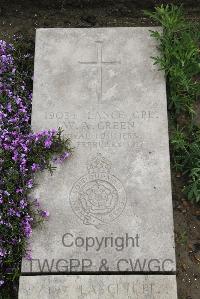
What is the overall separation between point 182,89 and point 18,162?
1.70 metres

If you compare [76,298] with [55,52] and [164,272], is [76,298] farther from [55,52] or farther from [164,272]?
[55,52]

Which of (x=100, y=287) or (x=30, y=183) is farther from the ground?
(x=30, y=183)

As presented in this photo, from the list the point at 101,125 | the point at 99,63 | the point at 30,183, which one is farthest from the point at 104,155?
the point at 99,63

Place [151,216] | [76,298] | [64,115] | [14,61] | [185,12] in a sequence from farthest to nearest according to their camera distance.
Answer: [185,12]
[14,61]
[64,115]
[151,216]
[76,298]

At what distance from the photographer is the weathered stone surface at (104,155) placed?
424cm

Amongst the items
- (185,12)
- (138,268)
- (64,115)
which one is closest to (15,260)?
(138,268)

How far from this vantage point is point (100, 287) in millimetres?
4094

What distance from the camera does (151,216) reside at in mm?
4344

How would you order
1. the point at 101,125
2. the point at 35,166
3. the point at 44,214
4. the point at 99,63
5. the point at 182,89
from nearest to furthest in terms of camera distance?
the point at 44,214 < the point at 35,166 < the point at 101,125 < the point at 99,63 < the point at 182,89

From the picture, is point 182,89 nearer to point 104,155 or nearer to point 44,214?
point 104,155

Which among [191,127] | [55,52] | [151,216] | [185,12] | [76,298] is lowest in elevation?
Answer: [76,298]

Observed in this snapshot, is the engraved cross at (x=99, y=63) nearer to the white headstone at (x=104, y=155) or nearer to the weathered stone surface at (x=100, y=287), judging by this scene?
the white headstone at (x=104, y=155)

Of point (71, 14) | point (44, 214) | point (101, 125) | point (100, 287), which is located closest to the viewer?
point (100, 287)

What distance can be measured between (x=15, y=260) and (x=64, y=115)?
1.33 m
